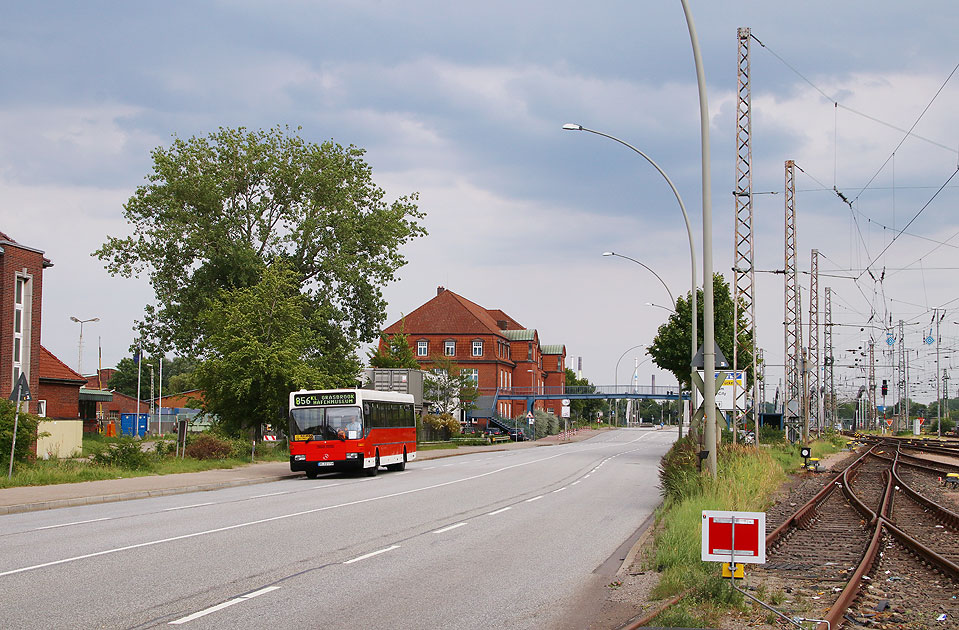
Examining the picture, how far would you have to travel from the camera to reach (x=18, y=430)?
24016 millimetres

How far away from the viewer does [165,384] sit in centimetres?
14475

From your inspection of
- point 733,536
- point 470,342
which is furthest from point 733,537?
point 470,342

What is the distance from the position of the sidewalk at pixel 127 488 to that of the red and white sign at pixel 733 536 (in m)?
14.6

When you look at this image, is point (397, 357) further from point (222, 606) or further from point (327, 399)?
point (222, 606)

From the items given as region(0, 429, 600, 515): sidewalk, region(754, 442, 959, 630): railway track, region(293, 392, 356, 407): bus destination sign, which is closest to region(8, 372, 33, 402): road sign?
region(0, 429, 600, 515): sidewalk

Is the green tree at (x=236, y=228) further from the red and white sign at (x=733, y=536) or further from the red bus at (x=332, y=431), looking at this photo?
the red and white sign at (x=733, y=536)

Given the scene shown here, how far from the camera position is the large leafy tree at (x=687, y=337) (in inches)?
1954

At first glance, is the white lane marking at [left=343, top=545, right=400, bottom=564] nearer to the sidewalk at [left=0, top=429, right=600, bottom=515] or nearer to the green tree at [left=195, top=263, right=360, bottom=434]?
the sidewalk at [left=0, top=429, right=600, bottom=515]

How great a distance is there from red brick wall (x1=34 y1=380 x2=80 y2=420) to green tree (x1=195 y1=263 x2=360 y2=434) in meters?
8.69

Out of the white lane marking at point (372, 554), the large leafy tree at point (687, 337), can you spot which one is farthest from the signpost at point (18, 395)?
the large leafy tree at point (687, 337)

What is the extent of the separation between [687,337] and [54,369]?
103ft

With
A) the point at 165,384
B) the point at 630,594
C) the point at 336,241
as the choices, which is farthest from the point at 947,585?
the point at 165,384

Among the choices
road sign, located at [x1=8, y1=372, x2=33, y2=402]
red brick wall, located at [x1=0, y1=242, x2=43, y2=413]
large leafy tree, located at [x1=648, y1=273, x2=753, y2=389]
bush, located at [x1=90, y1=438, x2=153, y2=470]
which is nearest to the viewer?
road sign, located at [x1=8, y1=372, x2=33, y2=402]

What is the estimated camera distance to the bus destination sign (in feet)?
97.8
